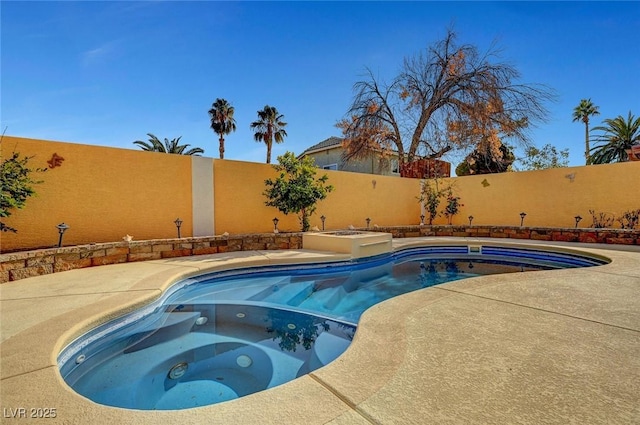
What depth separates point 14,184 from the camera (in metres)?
5.07

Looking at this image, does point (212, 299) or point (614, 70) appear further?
point (614, 70)

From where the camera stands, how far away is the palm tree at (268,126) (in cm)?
2473

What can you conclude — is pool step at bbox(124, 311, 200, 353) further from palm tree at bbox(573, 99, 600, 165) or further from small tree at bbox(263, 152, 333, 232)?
palm tree at bbox(573, 99, 600, 165)

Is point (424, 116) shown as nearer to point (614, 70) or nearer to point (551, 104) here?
point (551, 104)

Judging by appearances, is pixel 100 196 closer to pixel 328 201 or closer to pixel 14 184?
pixel 14 184

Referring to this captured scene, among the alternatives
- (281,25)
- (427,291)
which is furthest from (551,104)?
(427,291)

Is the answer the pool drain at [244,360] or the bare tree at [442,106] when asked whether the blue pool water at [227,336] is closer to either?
the pool drain at [244,360]

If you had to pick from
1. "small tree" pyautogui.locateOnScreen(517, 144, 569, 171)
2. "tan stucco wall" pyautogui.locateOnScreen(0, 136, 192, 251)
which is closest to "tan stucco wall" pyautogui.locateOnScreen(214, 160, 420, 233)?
"tan stucco wall" pyautogui.locateOnScreen(0, 136, 192, 251)

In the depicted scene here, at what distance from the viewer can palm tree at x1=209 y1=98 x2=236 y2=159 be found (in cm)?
2431

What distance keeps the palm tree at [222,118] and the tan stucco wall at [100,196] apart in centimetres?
1815

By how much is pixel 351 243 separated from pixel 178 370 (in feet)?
16.6

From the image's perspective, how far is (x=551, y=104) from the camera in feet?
41.6

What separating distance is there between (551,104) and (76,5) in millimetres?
16147

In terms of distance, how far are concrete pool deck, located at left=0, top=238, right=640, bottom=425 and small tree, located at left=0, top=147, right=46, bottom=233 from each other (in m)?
1.73
